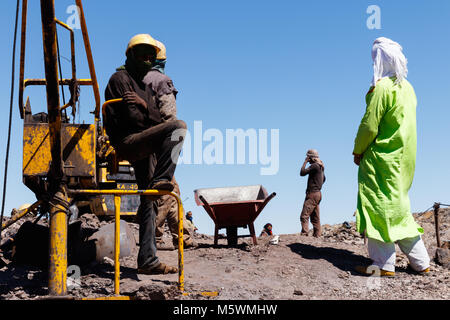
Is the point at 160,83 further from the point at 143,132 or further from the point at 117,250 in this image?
the point at 117,250

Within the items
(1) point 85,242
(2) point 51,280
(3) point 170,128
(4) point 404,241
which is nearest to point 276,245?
(4) point 404,241

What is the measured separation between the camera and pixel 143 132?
518 cm

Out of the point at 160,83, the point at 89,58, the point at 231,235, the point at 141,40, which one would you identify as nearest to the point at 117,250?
the point at 89,58

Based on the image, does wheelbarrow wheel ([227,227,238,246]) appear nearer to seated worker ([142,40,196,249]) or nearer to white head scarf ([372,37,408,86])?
seated worker ([142,40,196,249])

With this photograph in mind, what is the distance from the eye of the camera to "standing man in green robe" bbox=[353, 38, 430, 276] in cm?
648

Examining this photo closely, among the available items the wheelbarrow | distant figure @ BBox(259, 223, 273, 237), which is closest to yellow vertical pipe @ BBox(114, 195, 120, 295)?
the wheelbarrow

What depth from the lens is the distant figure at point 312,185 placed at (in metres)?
11.1

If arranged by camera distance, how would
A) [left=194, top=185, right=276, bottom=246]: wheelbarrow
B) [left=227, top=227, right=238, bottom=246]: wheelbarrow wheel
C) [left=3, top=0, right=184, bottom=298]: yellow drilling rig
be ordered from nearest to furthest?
[left=3, top=0, right=184, bottom=298]: yellow drilling rig → [left=194, top=185, right=276, bottom=246]: wheelbarrow → [left=227, top=227, right=238, bottom=246]: wheelbarrow wheel

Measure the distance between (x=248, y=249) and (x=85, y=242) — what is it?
2425 mm

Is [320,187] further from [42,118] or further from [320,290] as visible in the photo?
[42,118]

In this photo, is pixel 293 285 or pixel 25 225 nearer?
pixel 293 285

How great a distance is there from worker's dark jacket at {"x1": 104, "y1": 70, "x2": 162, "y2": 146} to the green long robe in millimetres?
2782
